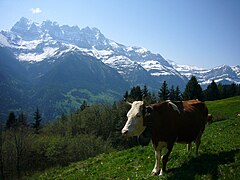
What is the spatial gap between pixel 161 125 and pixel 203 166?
2.53 meters

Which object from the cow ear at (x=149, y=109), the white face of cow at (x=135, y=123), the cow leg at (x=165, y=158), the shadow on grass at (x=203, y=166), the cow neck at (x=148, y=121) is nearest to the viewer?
the shadow on grass at (x=203, y=166)

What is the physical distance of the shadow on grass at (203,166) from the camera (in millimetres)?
11422

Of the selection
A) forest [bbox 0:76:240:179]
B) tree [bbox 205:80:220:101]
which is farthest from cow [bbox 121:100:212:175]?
tree [bbox 205:80:220:101]

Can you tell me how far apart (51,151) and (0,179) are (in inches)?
551

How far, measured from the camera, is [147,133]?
13.0 meters

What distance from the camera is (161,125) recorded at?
43.4 feet

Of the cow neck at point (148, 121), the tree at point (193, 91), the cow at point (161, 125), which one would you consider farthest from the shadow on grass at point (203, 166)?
the tree at point (193, 91)

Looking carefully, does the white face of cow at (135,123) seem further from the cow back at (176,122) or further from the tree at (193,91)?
the tree at (193,91)

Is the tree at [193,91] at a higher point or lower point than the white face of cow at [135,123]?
higher

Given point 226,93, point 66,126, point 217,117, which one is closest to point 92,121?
point 66,126

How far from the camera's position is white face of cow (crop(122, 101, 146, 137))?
1253 centimetres

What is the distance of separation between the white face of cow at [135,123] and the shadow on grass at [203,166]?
2.35m

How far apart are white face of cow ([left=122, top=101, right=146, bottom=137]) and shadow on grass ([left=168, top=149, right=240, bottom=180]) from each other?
2.35m

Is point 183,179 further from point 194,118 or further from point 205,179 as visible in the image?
point 194,118
